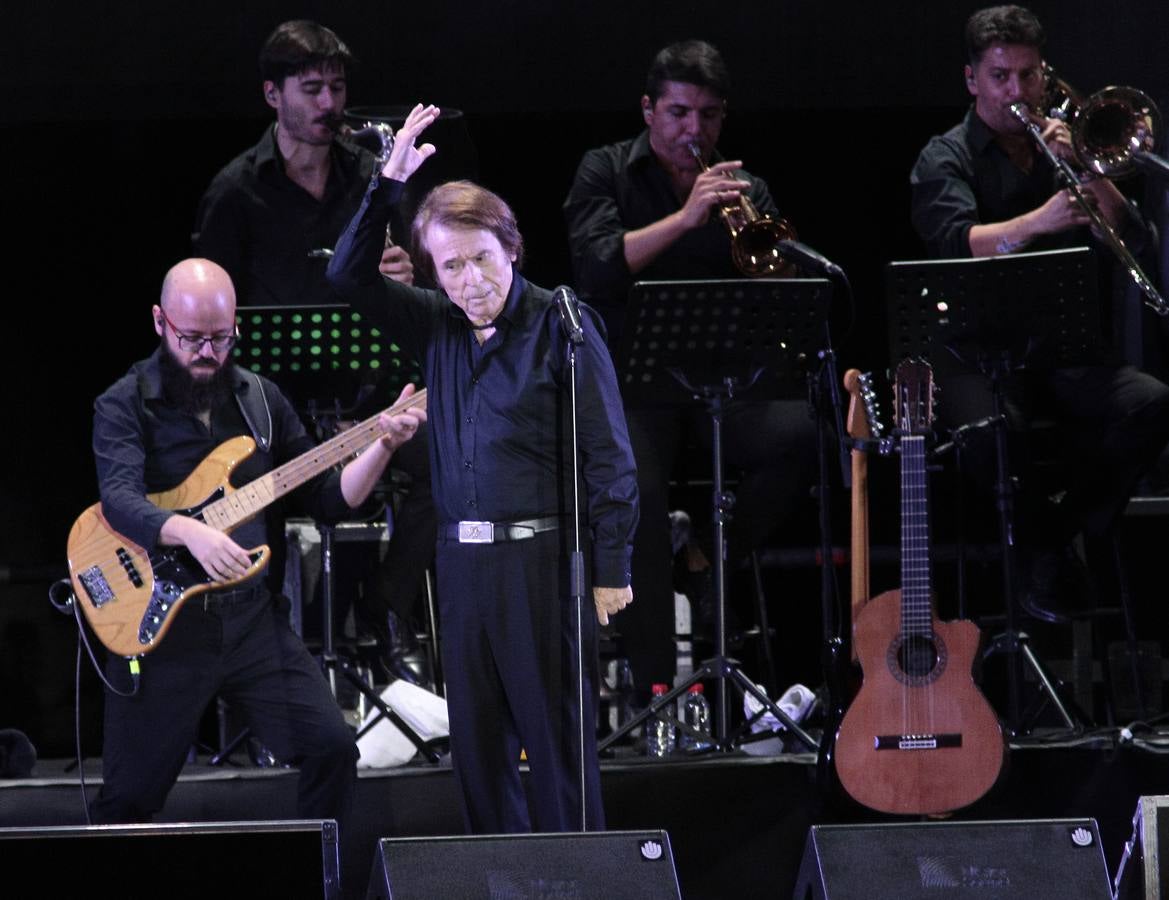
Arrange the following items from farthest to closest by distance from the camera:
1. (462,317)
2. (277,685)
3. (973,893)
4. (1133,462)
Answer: (1133,462) < (277,685) < (462,317) < (973,893)

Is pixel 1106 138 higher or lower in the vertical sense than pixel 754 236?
higher

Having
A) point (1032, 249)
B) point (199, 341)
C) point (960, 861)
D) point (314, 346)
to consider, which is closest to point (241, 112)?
point (314, 346)

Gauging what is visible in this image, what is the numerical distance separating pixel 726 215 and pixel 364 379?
4.32 feet

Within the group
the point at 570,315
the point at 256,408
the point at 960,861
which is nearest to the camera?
the point at 960,861

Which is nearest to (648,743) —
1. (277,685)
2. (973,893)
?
(277,685)

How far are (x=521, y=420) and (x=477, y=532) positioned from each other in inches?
11.6

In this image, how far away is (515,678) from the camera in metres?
4.13

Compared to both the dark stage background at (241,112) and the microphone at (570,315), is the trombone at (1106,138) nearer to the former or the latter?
the dark stage background at (241,112)

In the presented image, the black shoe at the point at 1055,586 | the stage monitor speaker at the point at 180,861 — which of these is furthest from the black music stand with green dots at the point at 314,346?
the black shoe at the point at 1055,586

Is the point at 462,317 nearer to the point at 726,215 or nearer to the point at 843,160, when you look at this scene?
the point at 726,215

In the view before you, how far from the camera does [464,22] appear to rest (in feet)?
22.5

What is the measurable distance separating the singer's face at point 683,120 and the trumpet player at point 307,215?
998 mm

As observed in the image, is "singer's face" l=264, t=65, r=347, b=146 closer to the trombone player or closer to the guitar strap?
the guitar strap

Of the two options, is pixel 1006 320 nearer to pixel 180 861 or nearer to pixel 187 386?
pixel 187 386
